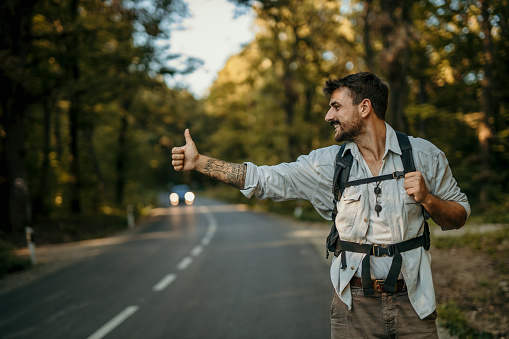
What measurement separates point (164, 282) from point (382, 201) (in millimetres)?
6941

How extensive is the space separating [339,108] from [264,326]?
151 inches

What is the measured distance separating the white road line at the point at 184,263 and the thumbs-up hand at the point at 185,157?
7853mm

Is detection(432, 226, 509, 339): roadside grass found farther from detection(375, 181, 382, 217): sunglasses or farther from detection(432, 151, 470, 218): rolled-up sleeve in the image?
detection(375, 181, 382, 217): sunglasses

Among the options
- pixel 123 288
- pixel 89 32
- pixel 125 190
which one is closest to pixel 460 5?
pixel 123 288

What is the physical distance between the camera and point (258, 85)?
1251 inches

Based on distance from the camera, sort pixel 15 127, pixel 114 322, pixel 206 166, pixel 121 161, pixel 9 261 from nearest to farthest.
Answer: pixel 206 166, pixel 114 322, pixel 9 261, pixel 15 127, pixel 121 161

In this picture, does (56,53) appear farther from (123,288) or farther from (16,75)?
(123,288)

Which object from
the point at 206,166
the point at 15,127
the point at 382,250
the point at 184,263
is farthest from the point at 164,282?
the point at 15,127

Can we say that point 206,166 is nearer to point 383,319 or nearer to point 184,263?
point 383,319

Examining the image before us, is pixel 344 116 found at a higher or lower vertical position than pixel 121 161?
lower

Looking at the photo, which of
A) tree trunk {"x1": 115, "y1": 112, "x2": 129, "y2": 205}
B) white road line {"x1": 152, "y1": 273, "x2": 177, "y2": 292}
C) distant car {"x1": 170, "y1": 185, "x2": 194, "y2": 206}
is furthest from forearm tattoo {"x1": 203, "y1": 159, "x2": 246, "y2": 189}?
tree trunk {"x1": 115, "y1": 112, "x2": 129, "y2": 205}

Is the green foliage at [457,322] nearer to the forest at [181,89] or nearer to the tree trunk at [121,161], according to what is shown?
the forest at [181,89]

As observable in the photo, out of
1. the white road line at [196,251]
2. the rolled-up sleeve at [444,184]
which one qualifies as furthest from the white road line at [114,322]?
the white road line at [196,251]

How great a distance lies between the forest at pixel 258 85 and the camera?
9141 mm
